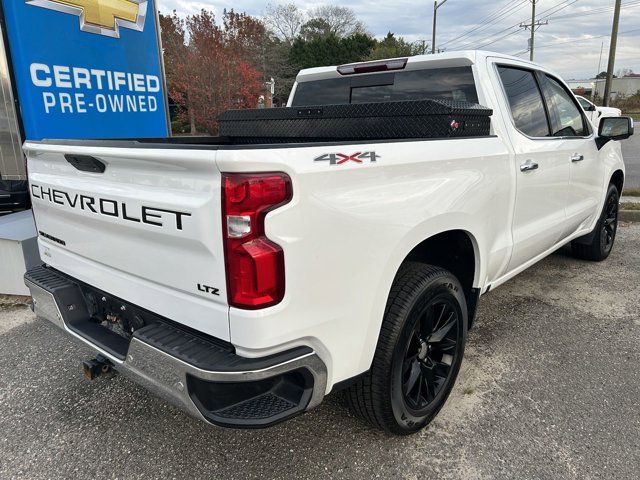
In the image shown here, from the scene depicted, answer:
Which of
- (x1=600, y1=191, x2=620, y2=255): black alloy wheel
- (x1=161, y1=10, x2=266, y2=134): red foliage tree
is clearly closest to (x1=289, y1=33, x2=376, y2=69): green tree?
(x1=161, y1=10, x2=266, y2=134): red foliage tree

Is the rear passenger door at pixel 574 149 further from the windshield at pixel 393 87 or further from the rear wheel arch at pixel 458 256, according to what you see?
the rear wheel arch at pixel 458 256

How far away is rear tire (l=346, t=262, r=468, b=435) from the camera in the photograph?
216 centimetres

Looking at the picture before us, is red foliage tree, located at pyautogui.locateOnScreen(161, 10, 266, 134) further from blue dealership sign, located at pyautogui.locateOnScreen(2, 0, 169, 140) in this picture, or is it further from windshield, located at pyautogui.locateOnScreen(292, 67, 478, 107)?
windshield, located at pyautogui.locateOnScreen(292, 67, 478, 107)

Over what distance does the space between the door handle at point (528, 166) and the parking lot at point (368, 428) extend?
4.08 feet

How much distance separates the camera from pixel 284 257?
5.43 feet

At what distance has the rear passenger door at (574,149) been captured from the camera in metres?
3.68

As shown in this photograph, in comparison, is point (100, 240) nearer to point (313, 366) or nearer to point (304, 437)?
point (313, 366)

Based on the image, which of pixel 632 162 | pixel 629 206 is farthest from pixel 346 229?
pixel 632 162

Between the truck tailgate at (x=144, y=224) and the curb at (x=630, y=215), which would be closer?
the truck tailgate at (x=144, y=224)

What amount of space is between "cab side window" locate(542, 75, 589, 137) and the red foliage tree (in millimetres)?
16278

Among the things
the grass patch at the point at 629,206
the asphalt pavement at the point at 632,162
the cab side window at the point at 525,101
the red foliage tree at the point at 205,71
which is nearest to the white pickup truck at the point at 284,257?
the cab side window at the point at 525,101

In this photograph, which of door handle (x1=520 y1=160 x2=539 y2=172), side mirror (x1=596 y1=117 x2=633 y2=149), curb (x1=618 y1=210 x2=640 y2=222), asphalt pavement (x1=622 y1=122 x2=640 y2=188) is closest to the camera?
door handle (x1=520 y1=160 x2=539 y2=172)

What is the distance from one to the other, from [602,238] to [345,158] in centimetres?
428

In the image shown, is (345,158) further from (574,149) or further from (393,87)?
(574,149)
